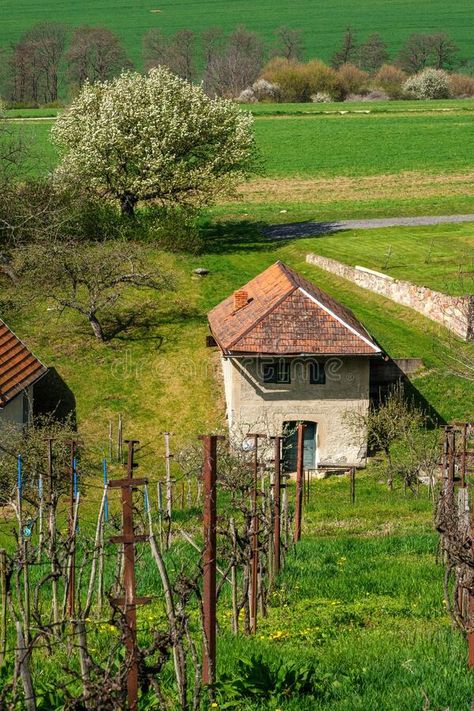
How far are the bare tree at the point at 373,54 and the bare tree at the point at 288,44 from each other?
914 centimetres

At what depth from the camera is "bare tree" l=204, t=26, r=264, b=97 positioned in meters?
133

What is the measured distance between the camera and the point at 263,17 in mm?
183875

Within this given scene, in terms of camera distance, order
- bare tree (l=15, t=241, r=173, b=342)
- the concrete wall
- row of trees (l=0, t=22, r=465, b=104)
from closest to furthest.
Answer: the concrete wall → bare tree (l=15, t=241, r=173, b=342) → row of trees (l=0, t=22, r=465, b=104)

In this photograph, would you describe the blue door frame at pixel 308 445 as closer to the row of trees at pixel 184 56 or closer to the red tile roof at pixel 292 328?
the red tile roof at pixel 292 328

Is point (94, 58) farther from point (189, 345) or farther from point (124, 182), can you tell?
point (189, 345)

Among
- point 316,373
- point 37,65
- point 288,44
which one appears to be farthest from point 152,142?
point 288,44

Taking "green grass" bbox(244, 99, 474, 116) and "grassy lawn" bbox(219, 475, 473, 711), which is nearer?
"grassy lawn" bbox(219, 475, 473, 711)

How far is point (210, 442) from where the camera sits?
9742mm

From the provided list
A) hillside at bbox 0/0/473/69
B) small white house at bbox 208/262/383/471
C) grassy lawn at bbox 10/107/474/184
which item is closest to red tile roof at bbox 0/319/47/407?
small white house at bbox 208/262/383/471

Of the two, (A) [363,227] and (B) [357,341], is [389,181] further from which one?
(B) [357,341]

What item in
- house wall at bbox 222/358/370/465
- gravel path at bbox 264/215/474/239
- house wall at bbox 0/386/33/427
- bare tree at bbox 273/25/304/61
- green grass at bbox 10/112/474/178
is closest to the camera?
house wall at bbox 0/386/33/427

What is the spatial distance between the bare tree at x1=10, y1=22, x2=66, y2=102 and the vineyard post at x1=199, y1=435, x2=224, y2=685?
128 metres

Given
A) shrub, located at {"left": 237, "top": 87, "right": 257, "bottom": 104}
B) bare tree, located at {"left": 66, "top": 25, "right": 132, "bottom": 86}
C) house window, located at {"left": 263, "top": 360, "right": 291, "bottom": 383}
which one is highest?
bare tree, located at {"left": 66, "top": 25, "right": 132, "bottom": 86}

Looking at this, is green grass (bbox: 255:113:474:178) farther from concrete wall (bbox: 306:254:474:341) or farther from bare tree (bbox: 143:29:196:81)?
bare tree (bbox: 143:29:196:81)
